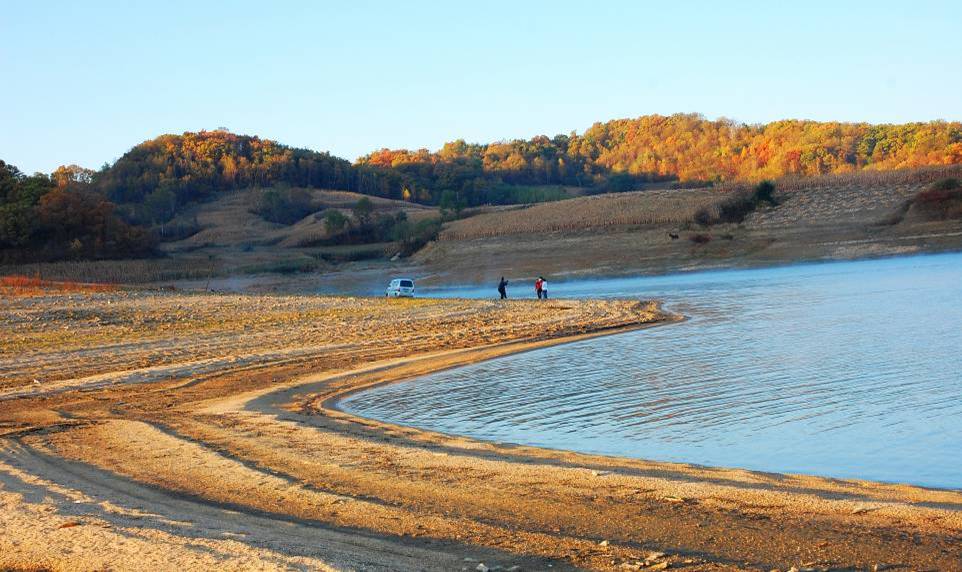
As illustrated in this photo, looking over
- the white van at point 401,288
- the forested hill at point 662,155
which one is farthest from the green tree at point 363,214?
the white van at point 401,288

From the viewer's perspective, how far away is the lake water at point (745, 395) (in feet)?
36.4

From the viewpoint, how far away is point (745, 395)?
15141mm

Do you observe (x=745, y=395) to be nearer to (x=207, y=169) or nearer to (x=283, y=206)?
(x=283, y=206)

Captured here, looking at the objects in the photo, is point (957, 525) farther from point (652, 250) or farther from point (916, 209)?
point (916, 209)

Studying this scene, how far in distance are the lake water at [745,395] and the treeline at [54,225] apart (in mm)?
48896

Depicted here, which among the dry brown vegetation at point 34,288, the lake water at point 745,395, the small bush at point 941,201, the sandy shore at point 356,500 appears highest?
the small bush at point 941,201

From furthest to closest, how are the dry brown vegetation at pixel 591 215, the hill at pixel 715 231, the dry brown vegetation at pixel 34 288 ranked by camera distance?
the dry brown vegetation at pixel 591 215
the hill at pixel 715 231
the dry brown vegetation at pixel 34 288

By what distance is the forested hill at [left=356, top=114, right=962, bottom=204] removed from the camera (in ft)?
408

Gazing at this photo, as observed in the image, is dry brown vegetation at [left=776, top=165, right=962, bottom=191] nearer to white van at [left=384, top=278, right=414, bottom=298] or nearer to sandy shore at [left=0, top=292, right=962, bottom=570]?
white van at [left=384, top=278, right=414, bottom=298]

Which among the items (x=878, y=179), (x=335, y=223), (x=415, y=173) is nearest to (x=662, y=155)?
(x=415, y=173)

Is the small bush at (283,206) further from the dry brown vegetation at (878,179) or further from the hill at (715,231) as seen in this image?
the dry brown vegetation at (878,179)

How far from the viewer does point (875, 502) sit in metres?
7.96

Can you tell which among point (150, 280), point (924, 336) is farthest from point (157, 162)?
point (924, 336)

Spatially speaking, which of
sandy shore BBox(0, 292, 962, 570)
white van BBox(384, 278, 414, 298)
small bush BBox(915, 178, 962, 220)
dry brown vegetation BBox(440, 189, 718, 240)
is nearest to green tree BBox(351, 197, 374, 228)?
dry brown vegetation BBox(440, 189, 718, 240)
